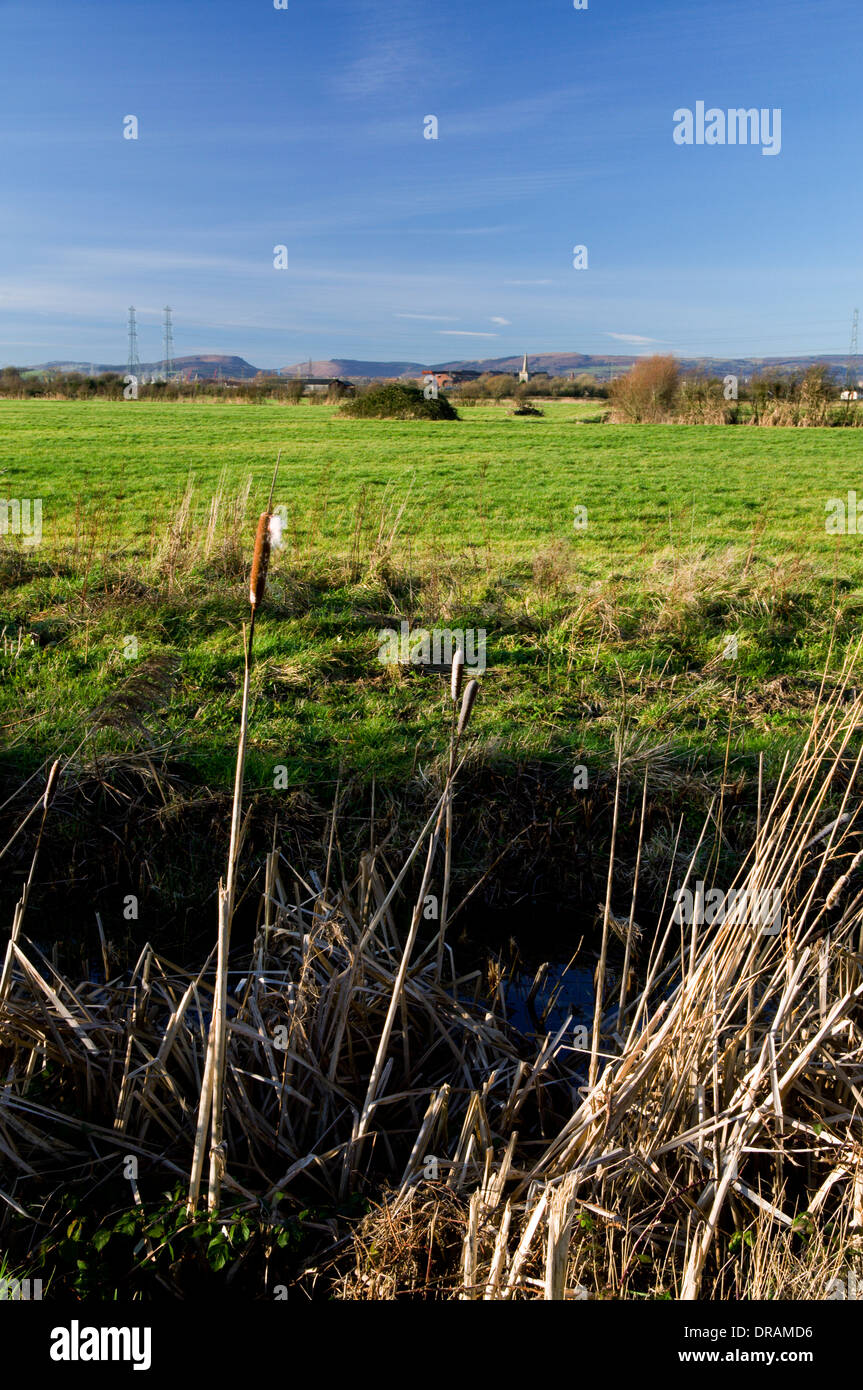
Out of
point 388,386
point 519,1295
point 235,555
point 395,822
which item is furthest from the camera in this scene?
point 388,386

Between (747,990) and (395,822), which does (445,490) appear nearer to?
(395,822)

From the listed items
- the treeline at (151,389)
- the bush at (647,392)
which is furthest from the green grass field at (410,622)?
the treeline at (151,389)

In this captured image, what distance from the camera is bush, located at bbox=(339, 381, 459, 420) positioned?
3153 cm

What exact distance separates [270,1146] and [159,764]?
264 centimetres

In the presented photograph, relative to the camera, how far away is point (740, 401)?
101 ft

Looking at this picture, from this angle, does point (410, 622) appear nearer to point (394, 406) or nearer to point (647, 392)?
point (394, 406)

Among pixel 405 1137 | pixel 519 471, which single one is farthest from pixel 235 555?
pixel 519 471

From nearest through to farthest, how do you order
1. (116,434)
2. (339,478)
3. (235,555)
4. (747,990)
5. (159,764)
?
1. (747,990)
2. (159,764)
3. (235,555)
4. (339,478)
5. (116,434)

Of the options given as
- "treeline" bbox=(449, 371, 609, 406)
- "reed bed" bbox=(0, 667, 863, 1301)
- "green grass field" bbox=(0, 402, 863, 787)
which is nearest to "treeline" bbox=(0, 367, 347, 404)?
"treeline" bbox=(449, 371, 609, 406)
